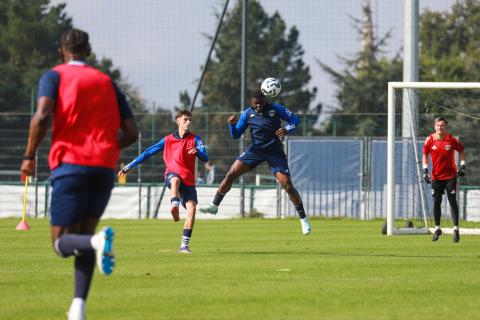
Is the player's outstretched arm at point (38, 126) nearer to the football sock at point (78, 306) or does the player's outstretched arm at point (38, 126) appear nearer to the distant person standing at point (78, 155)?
the distant person standing at point (78, 155)

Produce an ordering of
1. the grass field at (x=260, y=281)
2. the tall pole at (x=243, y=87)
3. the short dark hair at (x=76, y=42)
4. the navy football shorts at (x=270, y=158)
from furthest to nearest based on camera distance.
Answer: the tall pole at (x=243, y=87) → the navy football shorts at (x=270, y=158) → the grass field at (x=260, y=281) → the short dark hair at (x=76, y=42)

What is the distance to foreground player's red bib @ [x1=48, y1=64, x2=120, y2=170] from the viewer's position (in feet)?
27.3

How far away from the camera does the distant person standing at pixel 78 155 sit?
8.27 metres

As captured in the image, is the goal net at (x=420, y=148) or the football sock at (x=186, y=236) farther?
the goal net at (x=420, y=148)

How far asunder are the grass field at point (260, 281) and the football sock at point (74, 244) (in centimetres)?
83

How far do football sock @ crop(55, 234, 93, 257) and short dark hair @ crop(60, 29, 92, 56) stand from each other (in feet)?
4.64

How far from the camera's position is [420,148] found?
29938mm

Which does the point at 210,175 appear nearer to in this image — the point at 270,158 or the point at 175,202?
the point at 270,158

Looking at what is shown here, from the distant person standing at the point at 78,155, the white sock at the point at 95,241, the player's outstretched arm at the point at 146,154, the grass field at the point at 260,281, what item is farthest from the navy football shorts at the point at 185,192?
the white sock at the point at 95,241

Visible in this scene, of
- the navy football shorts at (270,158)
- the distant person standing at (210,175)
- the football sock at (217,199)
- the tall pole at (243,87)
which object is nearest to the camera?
the football sock at (217,199)

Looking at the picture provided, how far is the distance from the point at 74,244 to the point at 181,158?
330 inches

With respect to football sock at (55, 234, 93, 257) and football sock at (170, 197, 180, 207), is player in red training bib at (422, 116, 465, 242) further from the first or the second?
football sock at (55, 234, 93, 257)

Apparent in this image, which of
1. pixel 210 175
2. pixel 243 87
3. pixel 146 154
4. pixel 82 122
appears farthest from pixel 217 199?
pixel 243 87

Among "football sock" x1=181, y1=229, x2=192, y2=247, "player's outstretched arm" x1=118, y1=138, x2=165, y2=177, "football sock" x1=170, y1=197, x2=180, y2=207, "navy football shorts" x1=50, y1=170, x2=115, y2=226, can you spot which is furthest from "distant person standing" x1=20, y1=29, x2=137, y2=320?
"player's outstretched arm" x1=118, y1=138, x2=165, y2=177
